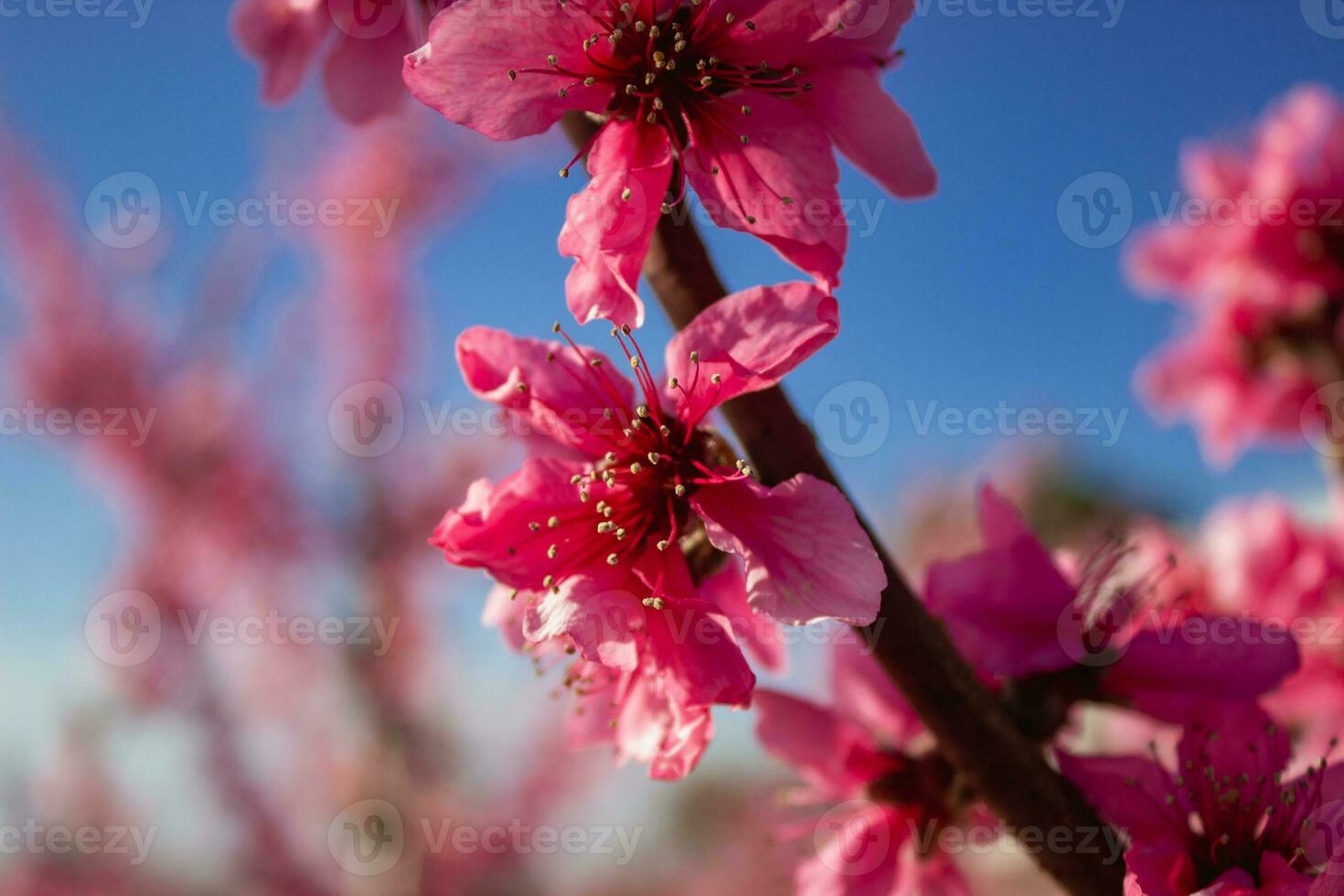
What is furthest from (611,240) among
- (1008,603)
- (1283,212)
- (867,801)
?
(1283,212)

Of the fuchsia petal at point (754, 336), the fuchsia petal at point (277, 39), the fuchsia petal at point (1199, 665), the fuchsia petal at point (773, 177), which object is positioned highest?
the fuchsia petal at point (277, 39)

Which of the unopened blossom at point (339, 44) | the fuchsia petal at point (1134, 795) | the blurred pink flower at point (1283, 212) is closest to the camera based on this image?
the fuchsia petal at point (1134, 795)

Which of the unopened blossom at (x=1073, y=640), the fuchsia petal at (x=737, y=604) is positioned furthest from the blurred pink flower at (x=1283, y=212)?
the fuchsia petal at (x=737, y=604)

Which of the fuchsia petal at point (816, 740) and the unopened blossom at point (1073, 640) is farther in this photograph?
the fuchsia petal at point (816, 740)

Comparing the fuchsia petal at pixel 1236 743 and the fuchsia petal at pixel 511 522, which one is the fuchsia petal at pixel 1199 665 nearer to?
the fuchsia petal at pixel 1236 743

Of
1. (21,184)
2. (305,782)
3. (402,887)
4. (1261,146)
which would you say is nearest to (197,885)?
(305,782)

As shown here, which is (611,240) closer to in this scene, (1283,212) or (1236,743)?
(1236,743)

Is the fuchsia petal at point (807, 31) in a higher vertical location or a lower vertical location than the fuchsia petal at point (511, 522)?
higher
